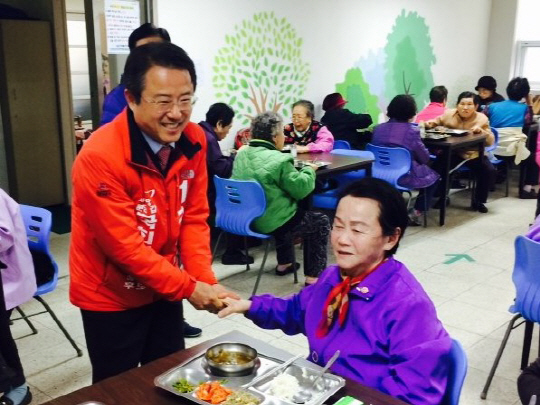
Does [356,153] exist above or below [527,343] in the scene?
above

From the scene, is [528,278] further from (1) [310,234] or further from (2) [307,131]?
(2) [307,131]

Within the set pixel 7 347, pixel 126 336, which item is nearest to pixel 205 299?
pixel 126 336

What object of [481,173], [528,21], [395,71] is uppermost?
[528,21]

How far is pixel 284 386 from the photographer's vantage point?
53.0 inches

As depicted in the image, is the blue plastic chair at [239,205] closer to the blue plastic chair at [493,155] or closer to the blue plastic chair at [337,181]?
the blue plastic chair at [337,181]

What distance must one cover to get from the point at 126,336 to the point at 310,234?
87.6 inches

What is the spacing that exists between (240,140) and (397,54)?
2.76 metres

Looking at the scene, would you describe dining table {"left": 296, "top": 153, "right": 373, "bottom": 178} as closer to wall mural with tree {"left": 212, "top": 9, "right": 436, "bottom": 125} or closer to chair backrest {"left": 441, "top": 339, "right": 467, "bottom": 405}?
wall mural with tree {"left": 212, "top": 9, "right": 436, "bottom": 125}

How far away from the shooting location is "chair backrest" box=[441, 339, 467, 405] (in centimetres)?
138

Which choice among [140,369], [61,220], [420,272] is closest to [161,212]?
[140,369]

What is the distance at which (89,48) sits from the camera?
167 inches

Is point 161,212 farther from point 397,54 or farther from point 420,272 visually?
point 397,54

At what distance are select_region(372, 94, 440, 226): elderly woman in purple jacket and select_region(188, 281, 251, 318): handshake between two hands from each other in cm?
346

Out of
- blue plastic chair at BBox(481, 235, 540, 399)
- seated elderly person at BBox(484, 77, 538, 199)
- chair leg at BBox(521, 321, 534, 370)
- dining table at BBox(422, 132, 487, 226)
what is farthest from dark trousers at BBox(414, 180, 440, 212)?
blue plastic chair at BBox(481, 235, 540, 399)
